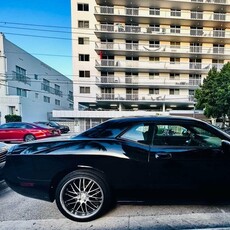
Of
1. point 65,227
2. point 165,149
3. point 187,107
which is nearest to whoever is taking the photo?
point 65,227

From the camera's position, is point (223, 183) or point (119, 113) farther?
point (119, 113)

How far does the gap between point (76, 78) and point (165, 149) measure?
25.3 m

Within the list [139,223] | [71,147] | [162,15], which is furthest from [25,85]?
[139,223]

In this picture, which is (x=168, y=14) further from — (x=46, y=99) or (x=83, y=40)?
(x=46, y=99)

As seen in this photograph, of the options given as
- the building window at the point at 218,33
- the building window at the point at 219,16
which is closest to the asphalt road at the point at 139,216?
the building window at the point at 218,33

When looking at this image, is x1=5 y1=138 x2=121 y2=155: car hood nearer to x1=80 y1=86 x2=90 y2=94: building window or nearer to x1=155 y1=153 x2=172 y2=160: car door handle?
x1=155 y1=153 x2=172 y2=160: car door handle

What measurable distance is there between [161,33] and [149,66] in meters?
5.32

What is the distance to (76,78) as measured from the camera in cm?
2611

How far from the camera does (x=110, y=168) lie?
250 cm

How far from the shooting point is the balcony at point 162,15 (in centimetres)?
2513

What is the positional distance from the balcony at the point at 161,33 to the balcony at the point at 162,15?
43.8 inches

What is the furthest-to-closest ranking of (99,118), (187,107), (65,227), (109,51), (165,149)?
(187,107) < (109,51) < (99,118) < (165,149) < (65,227)

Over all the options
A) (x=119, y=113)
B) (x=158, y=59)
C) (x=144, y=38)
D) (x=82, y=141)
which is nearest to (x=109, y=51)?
(x=144, y=38)

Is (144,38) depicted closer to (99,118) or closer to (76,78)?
(76,78)
